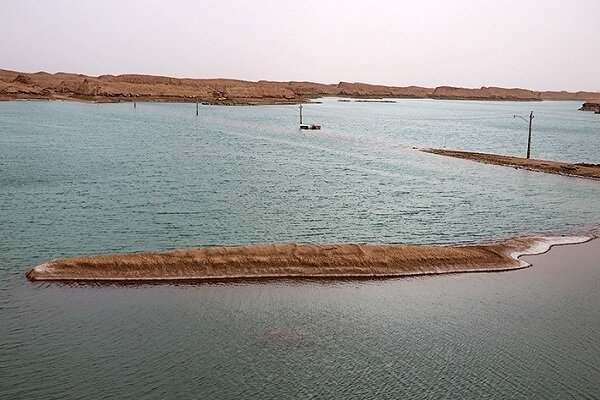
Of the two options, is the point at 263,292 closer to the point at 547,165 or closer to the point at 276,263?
the point at 276,263

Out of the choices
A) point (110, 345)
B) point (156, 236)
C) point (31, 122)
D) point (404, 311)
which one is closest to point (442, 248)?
point (404, 311)

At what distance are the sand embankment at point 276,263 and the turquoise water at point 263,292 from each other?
3.22ft

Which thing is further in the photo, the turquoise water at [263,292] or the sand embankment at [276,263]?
the sand embankment at [276,263]

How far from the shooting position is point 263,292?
2327 centimetres

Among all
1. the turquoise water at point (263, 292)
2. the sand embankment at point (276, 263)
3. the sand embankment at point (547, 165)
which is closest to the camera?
the turquoise water at point (263, 292)

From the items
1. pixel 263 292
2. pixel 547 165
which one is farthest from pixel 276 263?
pixel 547 165

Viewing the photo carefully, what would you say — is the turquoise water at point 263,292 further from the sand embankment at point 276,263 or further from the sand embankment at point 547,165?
the sand embankment at point 547,165

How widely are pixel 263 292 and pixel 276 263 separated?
247cm

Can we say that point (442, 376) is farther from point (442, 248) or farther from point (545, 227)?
point (545, 227)

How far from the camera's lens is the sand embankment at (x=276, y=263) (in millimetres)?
24125

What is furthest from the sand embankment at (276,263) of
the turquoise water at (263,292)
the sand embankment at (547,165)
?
the sand embankment at (547,165)

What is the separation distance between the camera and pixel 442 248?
92.9 feet

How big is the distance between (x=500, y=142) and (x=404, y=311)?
8858cm

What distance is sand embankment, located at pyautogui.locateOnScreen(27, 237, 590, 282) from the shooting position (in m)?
24.1
